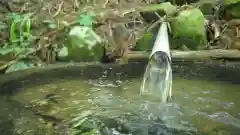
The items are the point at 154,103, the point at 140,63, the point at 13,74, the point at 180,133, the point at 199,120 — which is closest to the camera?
the point at 180,133

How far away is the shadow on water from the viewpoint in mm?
4417

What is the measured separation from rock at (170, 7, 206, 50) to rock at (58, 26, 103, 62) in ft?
4.53

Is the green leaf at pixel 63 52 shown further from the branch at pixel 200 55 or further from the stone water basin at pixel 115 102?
the branch at pixel 200 55

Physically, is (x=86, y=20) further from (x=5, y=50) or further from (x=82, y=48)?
(x=5, y=50)

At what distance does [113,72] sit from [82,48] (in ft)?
3.03

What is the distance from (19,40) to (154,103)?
10.1ft

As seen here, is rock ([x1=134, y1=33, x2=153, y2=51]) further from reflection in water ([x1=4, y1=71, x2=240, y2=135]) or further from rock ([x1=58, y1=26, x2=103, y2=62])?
reflection in water ([x1=4, y1=71, x2=240, y2=135])

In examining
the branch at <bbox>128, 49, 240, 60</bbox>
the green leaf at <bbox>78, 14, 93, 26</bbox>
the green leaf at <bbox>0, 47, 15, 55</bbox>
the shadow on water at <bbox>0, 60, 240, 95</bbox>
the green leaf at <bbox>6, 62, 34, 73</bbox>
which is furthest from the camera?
the green leaf at <bbox>78, 14, 93, 26</bbox>

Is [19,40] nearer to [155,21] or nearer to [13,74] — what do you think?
[13,74]

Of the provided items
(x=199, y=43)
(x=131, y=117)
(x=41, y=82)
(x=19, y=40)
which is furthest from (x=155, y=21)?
(x=131, y=117)

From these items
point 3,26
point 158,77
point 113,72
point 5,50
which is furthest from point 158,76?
point 3,26

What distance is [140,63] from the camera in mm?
5309

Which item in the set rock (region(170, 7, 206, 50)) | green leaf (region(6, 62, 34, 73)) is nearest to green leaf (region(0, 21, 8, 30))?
green leaf (region(6, 62, 34, 73))

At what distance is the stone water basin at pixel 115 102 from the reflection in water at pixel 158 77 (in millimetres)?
121
